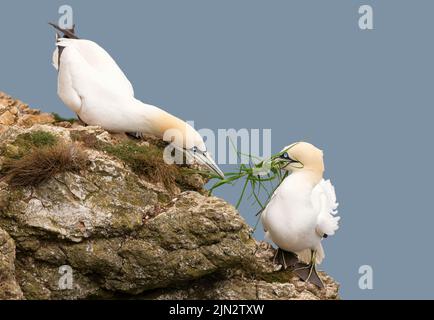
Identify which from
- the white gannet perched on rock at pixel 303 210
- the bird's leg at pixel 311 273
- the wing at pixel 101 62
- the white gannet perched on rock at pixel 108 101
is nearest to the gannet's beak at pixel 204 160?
the white gannet perched on rock at pixel 108 101

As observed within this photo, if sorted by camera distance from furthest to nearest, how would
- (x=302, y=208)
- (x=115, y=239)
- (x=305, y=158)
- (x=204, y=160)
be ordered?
(x=204, y=160), (x=305, y=158), (x=302, y=208), (x=115, y=239)

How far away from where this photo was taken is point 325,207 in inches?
458

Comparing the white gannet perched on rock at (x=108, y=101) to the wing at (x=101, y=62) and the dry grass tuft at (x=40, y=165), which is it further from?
the dry grass tuft at (x=40, y=165)

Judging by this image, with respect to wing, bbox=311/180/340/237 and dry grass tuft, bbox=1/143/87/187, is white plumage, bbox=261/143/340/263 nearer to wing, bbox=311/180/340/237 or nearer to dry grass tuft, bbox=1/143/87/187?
wing, bbox=311/180/340/237

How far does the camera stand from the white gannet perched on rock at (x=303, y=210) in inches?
451

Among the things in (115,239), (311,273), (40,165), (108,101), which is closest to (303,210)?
(311,273)

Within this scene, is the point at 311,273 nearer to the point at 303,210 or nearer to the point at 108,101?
the point at 303,210

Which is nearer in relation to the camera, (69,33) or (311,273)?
(311,273)

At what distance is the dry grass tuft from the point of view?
10961 mm

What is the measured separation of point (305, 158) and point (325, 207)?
0.50m

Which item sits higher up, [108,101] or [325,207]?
[108,101]

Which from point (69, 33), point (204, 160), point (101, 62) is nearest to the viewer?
point (204, 160)

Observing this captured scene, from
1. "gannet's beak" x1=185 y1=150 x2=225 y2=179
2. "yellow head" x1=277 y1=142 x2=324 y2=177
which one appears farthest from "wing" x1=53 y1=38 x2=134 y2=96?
"yellow head" x1=277 y1=142 x2=324 y2=177
